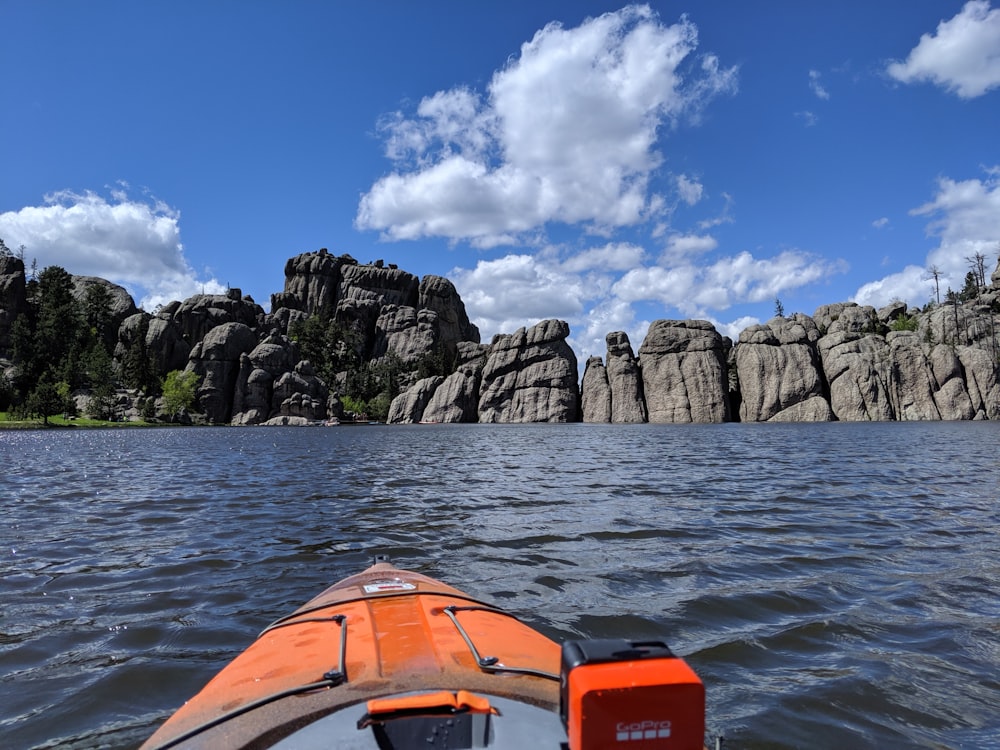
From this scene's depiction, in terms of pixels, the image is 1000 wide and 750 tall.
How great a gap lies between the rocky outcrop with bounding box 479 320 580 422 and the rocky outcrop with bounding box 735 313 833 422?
68.3ft

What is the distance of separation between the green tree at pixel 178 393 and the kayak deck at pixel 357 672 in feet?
256

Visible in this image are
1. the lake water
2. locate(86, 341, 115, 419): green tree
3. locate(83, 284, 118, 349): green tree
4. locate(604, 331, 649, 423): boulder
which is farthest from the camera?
locate(83, 284, 118, 349): green tree

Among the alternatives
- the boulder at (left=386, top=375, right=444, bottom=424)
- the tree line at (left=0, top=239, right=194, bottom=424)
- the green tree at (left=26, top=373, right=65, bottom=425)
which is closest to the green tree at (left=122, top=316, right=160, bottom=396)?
the tree line at (left=0, top=239, right=194, bottom=424)

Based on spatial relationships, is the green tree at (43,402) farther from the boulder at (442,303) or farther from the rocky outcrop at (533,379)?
A: the boulder at (442,303)

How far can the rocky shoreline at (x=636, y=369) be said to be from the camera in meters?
64.6

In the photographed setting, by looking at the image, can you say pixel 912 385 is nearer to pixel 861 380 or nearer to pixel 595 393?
pixel 861 380

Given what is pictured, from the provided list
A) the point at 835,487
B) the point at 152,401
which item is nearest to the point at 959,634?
the point at 835,487

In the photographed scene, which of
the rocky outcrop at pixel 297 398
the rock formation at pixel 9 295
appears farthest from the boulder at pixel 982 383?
the rock formation at pixel 9 295

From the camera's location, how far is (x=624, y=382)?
241ft

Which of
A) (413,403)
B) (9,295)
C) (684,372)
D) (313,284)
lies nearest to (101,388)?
(9,295)

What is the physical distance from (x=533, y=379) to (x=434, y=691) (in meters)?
75.1

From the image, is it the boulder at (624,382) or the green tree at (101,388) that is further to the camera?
the boulder at (624,382)

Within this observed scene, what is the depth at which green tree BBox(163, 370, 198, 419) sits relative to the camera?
241 ft

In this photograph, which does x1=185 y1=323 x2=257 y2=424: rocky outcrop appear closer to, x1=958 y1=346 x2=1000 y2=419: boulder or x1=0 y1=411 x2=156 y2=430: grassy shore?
x1=0 y1=411 x2=156 y2=430: grassy shore
